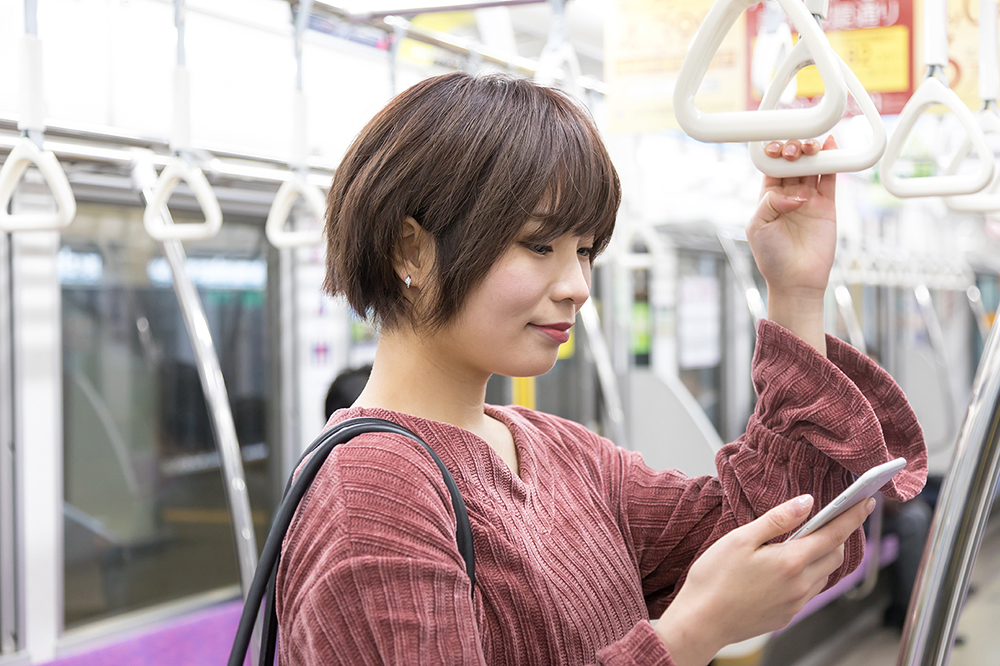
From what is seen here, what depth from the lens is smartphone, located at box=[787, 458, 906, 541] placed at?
881mm

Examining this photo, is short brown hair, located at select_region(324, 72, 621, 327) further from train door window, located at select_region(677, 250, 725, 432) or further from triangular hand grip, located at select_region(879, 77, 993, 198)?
train door window, located at select_region(677, 250, 725, 432)

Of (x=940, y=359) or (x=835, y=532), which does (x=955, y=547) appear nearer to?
(x=835, y=532)

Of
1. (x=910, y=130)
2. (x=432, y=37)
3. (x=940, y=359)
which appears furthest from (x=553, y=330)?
(x=940, y=359)

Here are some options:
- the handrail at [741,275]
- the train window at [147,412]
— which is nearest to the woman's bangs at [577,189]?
the train window at [147,412]

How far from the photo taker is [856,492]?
897mm

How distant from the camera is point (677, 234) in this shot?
6191 millimetres

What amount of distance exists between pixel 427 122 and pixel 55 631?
2.65 metres

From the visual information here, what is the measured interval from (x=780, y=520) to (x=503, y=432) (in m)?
0.36

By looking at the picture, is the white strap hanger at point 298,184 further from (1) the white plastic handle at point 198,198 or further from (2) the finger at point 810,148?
(2) the finger at point 810,148

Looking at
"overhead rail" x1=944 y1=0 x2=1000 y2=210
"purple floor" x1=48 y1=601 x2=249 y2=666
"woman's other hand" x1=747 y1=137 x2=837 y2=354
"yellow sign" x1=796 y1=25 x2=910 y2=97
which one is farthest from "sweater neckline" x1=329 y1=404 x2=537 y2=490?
"purple floor" x1=48 y1=601 x2=249 y2=666

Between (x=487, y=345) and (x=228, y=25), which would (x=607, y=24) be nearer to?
(x=228, y=25)

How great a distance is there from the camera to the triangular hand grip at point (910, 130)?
1.26 metres

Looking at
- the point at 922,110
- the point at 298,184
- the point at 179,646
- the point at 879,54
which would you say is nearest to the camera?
the point at 922,110

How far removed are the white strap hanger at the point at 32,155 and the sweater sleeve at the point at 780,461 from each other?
113 centimetres
